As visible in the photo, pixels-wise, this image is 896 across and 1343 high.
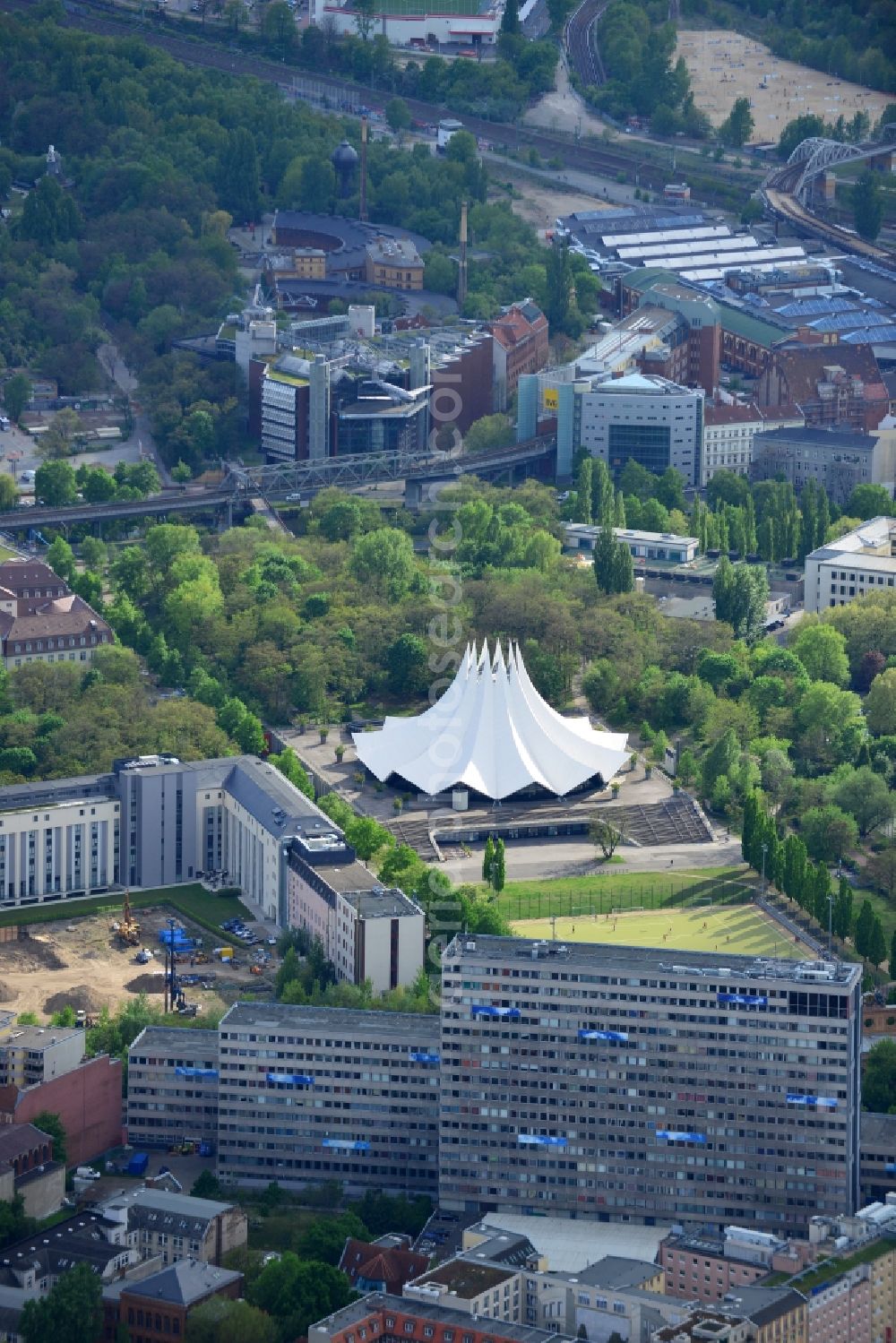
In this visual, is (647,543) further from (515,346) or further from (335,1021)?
(335,1021)

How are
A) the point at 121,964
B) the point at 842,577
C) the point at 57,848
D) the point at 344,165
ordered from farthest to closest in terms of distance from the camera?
the point at 344,165
the point at 842,577
the point at 57,848
the point at 121,964

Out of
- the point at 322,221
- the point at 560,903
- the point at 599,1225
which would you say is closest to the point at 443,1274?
the point at 599,1225

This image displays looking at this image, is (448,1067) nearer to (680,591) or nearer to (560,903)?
(560,903)

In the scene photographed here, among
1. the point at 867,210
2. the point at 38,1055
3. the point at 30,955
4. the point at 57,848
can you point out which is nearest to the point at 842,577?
the point at 57,848

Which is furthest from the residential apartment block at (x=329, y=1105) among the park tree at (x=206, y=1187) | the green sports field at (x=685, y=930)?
the green sports field at (x=685, y=930)

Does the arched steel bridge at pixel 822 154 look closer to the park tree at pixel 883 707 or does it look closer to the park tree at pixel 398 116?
the park tree at pixel 398 116

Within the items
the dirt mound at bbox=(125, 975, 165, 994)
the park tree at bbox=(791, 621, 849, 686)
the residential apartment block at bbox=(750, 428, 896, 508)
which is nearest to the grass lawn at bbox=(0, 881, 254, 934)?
the dirt mound at bbox=(125, 975, 165, 994)

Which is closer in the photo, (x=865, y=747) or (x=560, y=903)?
(x=560, y=903)
